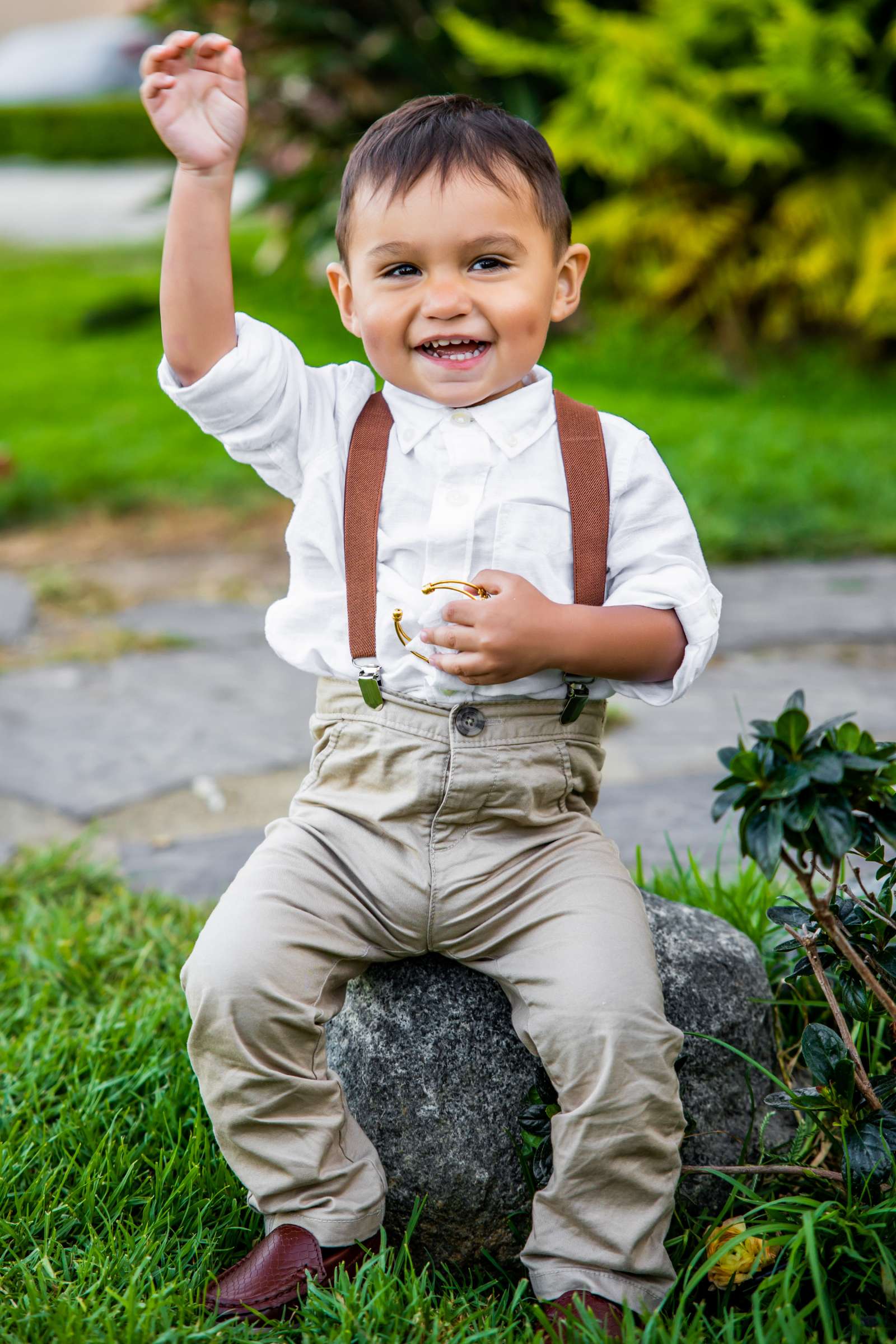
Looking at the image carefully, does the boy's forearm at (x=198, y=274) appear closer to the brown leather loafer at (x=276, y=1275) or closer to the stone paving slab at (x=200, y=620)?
the brown leather loafer at (x=276, y=1275)

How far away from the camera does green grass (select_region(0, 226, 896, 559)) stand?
491 centimetres

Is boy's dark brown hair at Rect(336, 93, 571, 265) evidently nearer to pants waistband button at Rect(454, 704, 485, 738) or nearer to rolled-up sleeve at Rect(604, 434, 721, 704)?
rolled-up sleeve at Rect(604, 434, 721, 704)

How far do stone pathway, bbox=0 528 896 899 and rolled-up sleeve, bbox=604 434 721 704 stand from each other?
64cm

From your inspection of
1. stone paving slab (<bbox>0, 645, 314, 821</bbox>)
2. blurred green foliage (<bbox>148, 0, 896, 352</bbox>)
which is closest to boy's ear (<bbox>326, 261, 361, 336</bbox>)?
stone paving slab (<bbox>0, 645, 314, 821</bbox>)

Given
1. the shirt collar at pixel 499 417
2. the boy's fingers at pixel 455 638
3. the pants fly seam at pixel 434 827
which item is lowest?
the pants fly seam at pixel 434 827

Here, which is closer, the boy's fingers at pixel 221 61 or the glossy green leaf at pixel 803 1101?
the glossy green leaf at pixel 803 1101

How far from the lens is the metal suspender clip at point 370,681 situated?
5.99ft

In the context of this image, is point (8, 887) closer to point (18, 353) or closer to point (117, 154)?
point (18, 353)

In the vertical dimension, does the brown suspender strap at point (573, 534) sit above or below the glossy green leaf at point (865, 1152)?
above

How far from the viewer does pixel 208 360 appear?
1822 mm

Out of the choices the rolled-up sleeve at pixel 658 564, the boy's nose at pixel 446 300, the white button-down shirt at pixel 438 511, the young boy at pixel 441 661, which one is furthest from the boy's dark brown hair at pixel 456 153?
the rolled-up sleeve at pixel 658 564

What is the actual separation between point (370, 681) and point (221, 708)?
1.82 m

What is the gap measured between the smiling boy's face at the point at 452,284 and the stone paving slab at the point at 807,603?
7.25ft

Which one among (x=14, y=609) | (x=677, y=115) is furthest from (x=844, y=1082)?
(x=677, y=115)
